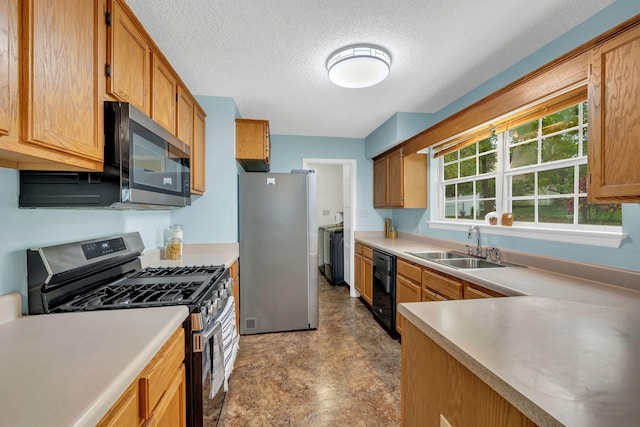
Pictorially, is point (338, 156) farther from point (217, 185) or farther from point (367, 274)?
point (217, 185)

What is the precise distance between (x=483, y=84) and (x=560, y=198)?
118 cm

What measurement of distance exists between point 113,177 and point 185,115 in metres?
1.17

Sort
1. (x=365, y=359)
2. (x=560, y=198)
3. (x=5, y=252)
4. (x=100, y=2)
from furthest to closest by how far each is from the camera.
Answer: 1. (x=365, y=359)
2. (x=560, y=198)
3. (x=100, y=2)
4. (x=5, y=252)

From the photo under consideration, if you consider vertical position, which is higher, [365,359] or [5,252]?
[5,252]

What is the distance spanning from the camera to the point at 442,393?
33.4 inches

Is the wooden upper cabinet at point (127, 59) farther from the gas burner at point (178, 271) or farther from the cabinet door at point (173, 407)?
the cabinet door at point (173, 407)

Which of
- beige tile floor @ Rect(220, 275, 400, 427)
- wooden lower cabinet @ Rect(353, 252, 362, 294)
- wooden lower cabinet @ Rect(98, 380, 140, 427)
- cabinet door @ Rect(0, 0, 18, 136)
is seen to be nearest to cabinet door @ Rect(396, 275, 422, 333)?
beige tile floor @ Rect(220, 275, 400, 427)

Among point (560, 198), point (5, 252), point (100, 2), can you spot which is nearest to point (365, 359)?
point (560, 198)

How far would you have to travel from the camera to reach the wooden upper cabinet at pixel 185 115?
203 cm

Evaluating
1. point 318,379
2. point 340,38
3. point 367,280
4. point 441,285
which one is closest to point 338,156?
point 367,280

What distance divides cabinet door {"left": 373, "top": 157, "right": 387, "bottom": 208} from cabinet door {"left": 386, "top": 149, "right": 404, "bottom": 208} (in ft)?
0.32

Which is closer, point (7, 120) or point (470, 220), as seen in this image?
point (7, 120)

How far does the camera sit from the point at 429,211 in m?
3.25

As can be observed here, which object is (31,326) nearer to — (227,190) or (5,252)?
(5,252)
